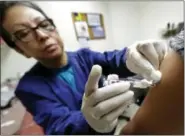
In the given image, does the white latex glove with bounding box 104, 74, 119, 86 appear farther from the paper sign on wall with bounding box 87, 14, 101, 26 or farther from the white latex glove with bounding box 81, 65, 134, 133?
the paper sign on wall with bounding box 87, 14, 101, 26

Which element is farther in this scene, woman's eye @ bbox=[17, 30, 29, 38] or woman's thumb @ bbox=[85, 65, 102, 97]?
woman's eye @ bbox=[17, 30, 29, 38]

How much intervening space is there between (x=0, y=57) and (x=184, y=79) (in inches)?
45.9

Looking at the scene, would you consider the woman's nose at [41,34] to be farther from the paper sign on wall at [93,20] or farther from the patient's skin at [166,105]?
the patient's skin at [166,105]

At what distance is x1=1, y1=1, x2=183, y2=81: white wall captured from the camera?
1.67 ft

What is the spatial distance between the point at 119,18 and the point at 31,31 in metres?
0.23

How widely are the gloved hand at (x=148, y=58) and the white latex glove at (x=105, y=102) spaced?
1.8 inches

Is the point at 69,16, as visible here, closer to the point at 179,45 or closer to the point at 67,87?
the point at 67,87

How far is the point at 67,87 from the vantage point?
49 centimetres

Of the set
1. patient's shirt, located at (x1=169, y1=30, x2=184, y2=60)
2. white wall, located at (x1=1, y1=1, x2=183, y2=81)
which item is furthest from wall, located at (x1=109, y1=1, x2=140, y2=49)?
patient's shirt, located at (x1=169, y1=30, x2=184, y2=60)

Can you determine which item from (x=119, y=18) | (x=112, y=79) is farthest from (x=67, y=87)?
(x=119, y=18)

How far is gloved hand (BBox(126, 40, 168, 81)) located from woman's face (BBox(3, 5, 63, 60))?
0.19m

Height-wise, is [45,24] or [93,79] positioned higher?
[45,24]

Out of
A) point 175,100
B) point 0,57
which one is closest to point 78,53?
point 175,100

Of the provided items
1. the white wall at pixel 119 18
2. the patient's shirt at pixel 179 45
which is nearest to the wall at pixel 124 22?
the white wall at pixel 119 18
